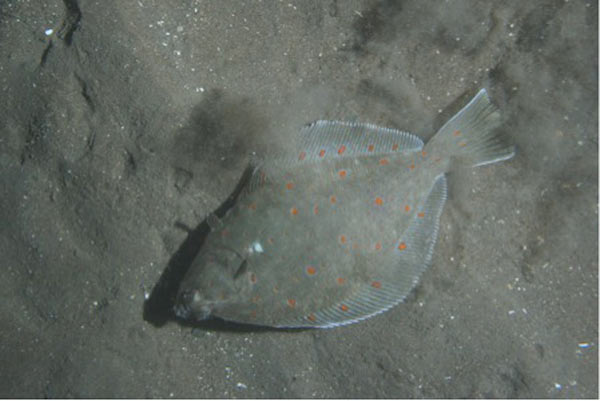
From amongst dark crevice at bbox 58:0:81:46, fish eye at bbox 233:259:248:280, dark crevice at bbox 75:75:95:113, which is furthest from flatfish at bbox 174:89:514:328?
dark crevice at bbox 58:0:81:46

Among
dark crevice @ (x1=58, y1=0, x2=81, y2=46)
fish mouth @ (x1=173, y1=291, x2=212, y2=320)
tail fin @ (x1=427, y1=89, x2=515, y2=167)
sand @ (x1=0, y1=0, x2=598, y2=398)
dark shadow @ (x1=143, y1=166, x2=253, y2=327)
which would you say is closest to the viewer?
fish mouth @ (x1=173, y1=291, x2=212, y2=320)

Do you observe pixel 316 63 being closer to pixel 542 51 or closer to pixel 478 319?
pixel 542 51

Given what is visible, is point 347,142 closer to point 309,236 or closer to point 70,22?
point 309,236

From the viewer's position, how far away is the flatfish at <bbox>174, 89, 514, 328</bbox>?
2.63 m

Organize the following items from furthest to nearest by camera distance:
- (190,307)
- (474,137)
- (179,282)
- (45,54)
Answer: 1. (45,54)
2. (179,282)
3. (474,137)
4. (190,307)

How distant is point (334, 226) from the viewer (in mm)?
2623

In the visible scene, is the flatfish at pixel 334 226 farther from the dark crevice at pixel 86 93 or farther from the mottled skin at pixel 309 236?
the dark crevice at pixel 86 93

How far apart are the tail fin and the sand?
184 mm

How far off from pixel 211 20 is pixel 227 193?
55.0 inches

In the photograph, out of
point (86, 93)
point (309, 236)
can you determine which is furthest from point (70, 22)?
point (309, 236)

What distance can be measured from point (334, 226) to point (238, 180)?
861 millimetres

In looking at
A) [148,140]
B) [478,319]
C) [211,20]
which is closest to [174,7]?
[211,20]

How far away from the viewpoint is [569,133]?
2.91 meters

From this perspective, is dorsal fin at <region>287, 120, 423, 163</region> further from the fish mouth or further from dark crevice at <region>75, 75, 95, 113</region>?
dark crevice at <region>75, 75, 95, 113</region>
